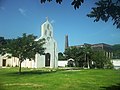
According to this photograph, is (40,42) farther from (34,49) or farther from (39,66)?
(39,66)

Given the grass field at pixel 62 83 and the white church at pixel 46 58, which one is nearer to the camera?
the grass field at pixel 62 83

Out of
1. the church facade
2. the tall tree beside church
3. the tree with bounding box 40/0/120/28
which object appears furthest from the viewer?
the church facade

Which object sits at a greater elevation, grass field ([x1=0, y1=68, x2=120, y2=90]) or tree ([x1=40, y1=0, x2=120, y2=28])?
tree ([x1=40, y1=0, x2=120, y2=28])

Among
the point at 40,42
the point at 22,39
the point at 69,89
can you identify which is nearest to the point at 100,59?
the point at 40,42

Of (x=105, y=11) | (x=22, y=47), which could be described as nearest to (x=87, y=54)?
(x=22, y=47)

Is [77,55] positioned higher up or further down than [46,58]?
higher up

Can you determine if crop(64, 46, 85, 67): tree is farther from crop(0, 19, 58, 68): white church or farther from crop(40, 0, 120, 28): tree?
crop(40, 0, 120, 28): tree

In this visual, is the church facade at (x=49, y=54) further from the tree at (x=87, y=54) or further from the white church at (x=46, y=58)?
the tree at (x=87, y=54)

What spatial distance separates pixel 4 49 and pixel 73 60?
23295mm

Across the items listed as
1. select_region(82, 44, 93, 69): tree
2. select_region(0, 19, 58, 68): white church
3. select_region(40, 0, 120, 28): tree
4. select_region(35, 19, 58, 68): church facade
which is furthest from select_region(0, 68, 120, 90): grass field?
select_region(35, 19, 58, 68): church facade

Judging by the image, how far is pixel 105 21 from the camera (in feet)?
18.4

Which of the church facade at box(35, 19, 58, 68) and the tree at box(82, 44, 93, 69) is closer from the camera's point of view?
the tree at box(82, 44, 93, 69)

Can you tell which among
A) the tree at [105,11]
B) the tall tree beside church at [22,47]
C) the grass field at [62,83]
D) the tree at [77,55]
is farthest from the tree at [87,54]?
the tree at [105,11]

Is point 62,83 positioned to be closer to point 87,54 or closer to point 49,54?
point 87,54
